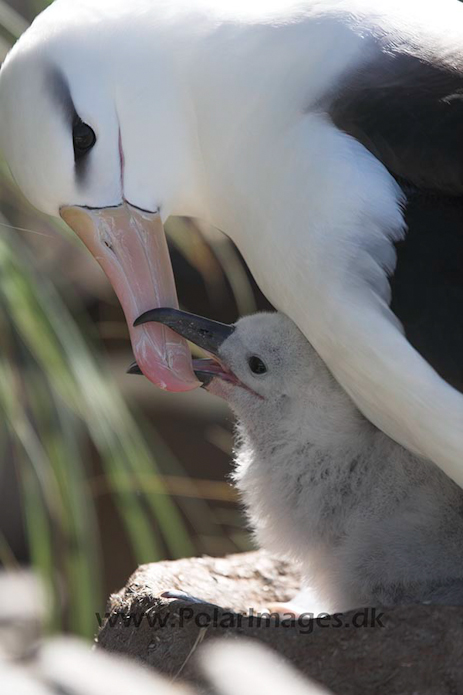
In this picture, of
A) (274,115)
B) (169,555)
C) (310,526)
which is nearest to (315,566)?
(310,526)

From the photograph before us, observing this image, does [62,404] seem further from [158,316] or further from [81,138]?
[81,138]

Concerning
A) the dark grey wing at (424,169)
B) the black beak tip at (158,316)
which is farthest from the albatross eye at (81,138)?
the dark grey wing at (424,169)

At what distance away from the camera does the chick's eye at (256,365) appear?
192 cm

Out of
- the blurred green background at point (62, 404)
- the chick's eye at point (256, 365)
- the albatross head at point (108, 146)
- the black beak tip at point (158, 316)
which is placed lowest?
the blurred green background at point (62, 404)

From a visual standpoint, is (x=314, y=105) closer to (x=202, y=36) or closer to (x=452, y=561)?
(x=202, y=36)

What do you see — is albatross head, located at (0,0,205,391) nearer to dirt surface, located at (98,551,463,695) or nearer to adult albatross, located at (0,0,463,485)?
adult albatross, located at (0,0,463,485)

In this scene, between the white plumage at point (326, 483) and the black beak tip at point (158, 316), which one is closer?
the white plumage at point (326, 483)

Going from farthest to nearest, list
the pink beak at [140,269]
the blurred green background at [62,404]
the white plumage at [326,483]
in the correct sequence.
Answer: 1. the blurred green background at [62,404]
2. the pink beak at [140,269]
3. the white plumage at [326,483]

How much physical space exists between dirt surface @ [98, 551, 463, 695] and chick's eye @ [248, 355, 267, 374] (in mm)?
407

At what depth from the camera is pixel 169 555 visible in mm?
4078

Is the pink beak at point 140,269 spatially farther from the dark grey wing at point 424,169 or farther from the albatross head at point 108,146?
the dark grey wing at point 424,169

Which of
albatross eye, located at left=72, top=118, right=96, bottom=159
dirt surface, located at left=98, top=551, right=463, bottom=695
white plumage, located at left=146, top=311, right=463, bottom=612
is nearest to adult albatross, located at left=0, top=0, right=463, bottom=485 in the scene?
albatross eye, located at left=72, top=118, right=96, bottom=159

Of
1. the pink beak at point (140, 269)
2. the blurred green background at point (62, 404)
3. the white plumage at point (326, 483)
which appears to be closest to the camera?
the white plumage at point (326, 483)

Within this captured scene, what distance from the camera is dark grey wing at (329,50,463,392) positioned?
1563mm
